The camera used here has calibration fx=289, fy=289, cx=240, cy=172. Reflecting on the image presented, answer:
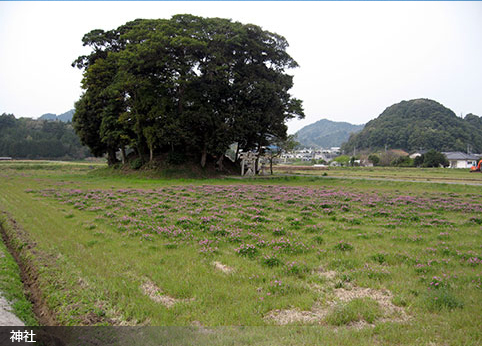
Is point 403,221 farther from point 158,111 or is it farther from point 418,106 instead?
point 418,106

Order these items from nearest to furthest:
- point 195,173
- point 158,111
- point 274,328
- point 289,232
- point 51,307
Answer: point 274,328 < point 51,307 < point 289,232 < point 158,111 < point 195,173

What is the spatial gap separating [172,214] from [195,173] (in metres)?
27.4

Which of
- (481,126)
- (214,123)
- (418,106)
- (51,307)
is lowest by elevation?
(51,307)

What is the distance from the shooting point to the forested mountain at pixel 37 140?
98.2m

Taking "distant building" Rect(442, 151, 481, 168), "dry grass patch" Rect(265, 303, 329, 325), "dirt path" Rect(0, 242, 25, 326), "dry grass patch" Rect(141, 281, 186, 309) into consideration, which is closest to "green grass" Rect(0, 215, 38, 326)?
"dirt path" Rect(0, 242, 25, 326)

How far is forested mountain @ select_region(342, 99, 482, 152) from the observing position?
11844 centimetres

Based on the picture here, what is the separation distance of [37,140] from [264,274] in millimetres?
121168

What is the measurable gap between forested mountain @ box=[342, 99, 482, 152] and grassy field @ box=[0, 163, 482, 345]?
12651 centimetres

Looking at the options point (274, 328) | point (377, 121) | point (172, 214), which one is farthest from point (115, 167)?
point (377, 121)

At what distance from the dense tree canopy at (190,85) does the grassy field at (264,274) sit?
26700 mm

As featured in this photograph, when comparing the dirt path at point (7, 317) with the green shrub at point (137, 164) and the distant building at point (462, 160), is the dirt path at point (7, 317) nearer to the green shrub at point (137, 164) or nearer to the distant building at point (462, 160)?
the green shrub at point (137, 164)

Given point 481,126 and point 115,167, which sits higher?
point 481,126

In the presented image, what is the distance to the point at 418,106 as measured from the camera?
147 m

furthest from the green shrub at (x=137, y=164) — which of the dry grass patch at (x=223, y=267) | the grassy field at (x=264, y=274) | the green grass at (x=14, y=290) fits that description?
the dry grass patch at (x=223, y=267)
